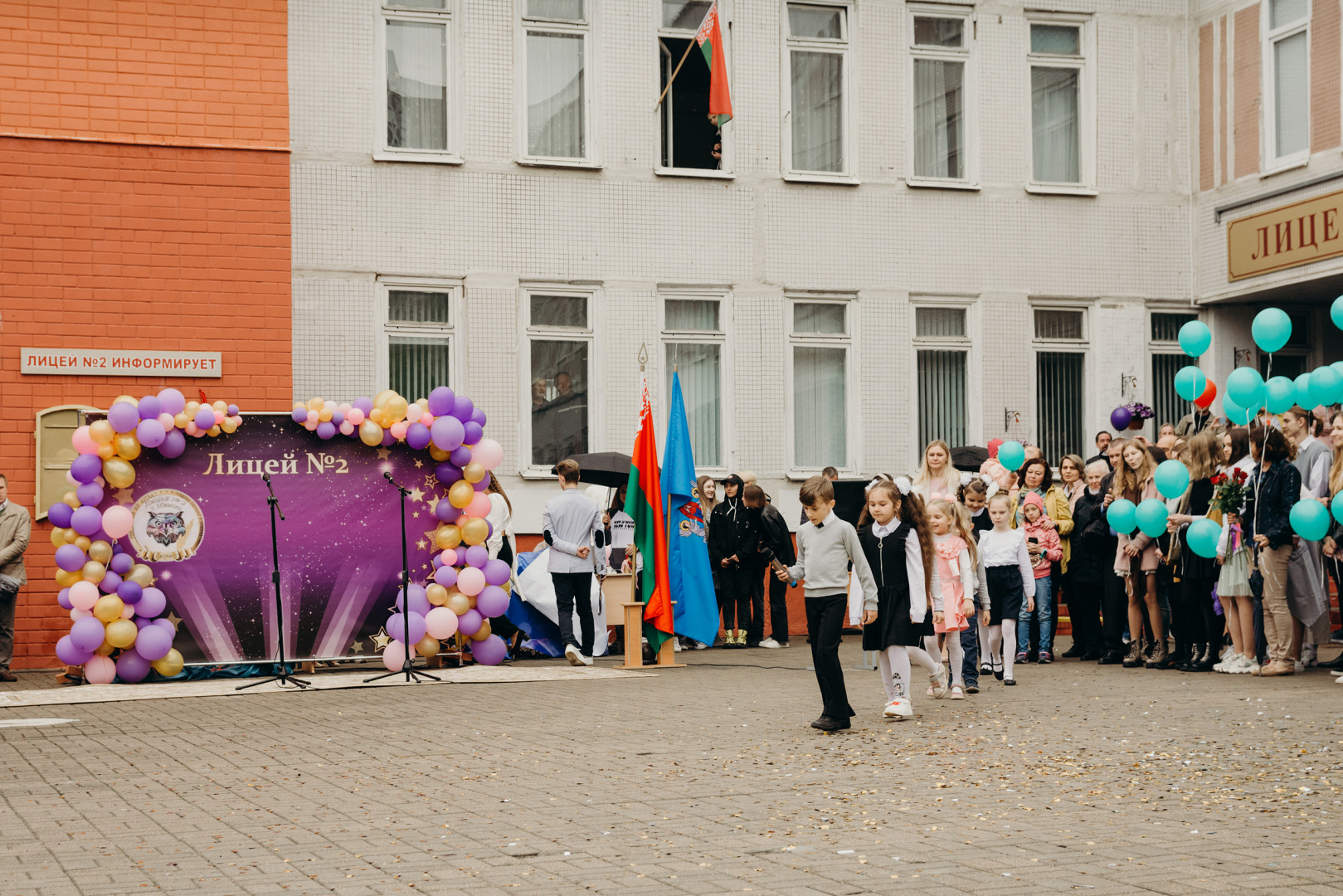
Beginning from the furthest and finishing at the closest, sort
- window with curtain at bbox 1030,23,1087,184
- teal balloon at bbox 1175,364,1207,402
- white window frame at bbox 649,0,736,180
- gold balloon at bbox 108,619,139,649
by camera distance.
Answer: window with curtain at bbox 1030,23,1087,184 < white window frame at bbox 649,0,736,180 < teal balloon at bbox 1175,364,1207,402 < gold balloon at bbox 108,619,139,649

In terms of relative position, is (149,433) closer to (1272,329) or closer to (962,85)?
(1272,329)

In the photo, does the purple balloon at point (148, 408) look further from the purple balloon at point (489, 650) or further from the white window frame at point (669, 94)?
the white window frame at point (669, 94)

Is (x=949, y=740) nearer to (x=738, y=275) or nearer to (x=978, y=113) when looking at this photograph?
(x=738, y=275)

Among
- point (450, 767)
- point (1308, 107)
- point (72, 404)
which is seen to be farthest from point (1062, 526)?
point (72, 404)

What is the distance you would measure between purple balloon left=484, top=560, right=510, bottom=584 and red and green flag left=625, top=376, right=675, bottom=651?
57.6 inches

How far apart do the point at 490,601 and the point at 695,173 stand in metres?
7.01

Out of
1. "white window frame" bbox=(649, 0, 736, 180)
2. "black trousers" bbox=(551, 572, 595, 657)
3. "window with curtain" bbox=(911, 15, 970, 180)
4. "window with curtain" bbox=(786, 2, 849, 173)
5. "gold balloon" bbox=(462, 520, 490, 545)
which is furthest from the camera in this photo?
"window with curtain" bbox=(911, 15, 970, 180)

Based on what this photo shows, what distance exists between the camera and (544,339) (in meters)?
19.8

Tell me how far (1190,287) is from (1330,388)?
905 cm

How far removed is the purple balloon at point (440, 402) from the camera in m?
15.8

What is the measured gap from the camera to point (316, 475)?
51.3 ft

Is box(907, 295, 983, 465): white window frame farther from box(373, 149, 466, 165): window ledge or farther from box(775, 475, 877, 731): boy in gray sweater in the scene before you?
box(775, 475, 877, 731): boy in gray sweater

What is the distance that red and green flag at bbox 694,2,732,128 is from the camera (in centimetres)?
1930

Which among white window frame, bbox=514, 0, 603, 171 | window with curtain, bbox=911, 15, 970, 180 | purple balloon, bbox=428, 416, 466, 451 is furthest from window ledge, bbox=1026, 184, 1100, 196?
purple balloon, bbox=428, 416, 466, 451
